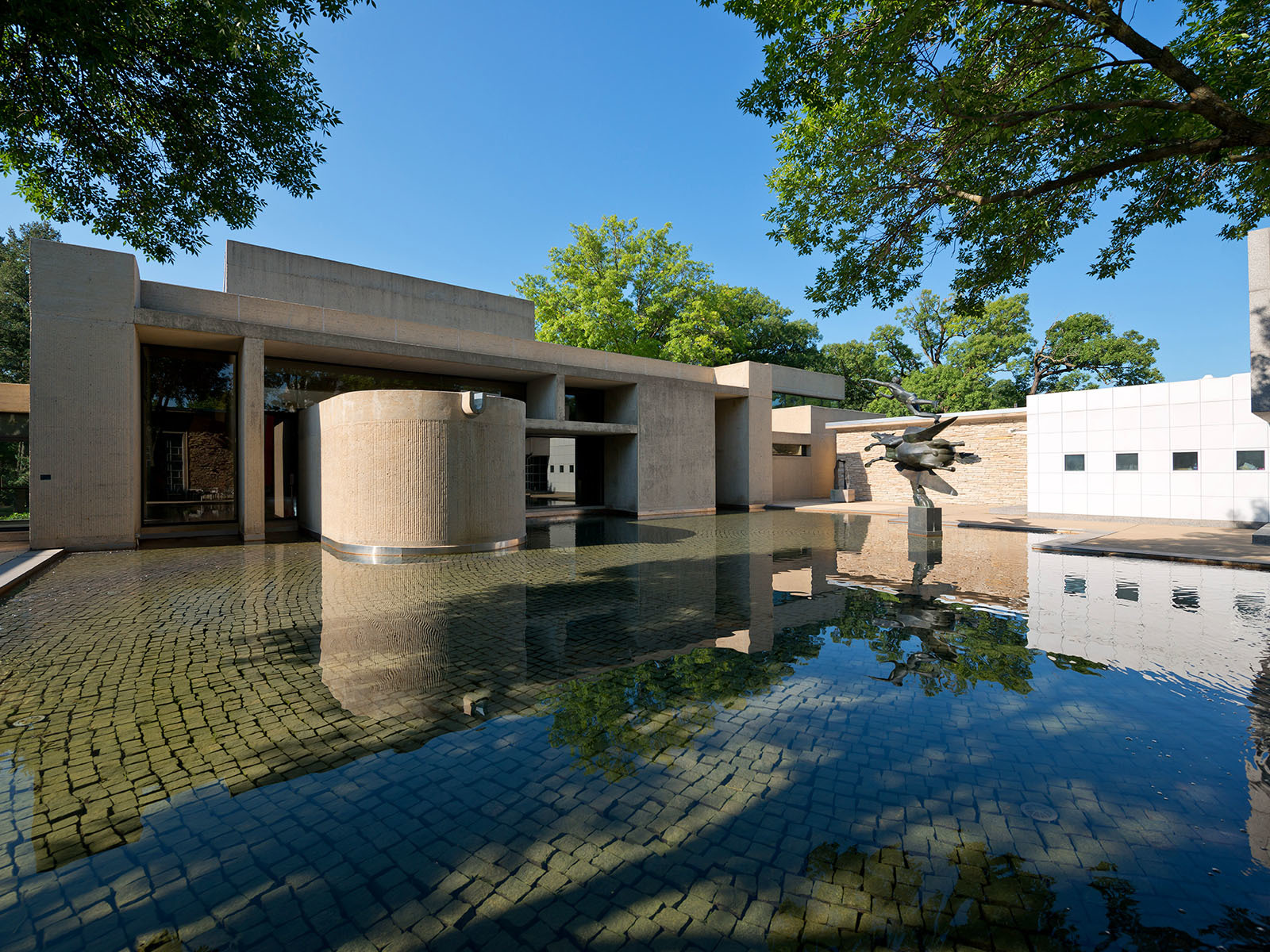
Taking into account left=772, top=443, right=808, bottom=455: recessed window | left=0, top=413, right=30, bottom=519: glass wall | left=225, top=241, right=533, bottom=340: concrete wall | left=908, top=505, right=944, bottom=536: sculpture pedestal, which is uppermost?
left=225, top=241, right=533, bottom=340: concrete wall

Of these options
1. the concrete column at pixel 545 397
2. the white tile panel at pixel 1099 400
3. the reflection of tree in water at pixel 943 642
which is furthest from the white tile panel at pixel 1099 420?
the concrete column at pixel 545 397

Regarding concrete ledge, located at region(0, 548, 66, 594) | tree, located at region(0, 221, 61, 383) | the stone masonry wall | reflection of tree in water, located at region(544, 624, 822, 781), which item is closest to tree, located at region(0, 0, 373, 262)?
concrete ledge, located at region(0, 548, 66, 594)

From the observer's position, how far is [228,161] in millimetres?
8766

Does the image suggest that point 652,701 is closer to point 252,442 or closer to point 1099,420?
point 252,442

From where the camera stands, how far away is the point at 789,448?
101ft

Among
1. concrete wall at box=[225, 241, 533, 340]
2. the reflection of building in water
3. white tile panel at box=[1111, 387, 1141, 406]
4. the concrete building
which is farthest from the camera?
concrete wall at box=[225, 241, 533, 340]

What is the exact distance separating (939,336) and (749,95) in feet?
132

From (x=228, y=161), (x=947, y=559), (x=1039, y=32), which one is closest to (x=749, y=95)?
(x=1039, y=32)

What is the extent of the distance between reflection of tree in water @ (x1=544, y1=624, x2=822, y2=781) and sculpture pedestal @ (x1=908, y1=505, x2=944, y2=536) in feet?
33.9

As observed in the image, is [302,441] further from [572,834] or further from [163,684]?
[572,834]

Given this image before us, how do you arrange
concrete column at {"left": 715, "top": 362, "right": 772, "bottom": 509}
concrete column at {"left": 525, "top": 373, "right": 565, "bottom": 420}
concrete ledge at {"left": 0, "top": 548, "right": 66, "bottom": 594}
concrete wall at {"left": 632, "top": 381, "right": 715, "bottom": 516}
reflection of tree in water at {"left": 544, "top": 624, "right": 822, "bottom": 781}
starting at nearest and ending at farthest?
reflection of tree in water at {"left": 544, "top": 624, "right": 822, "bottom": 781} < concrete ledge at {"left": 0, "top": 548, "right": 66, "bottom": 594} < concrete column at {"left": 525, "top": 373, "right": 565, "bottom": 420} < concrete wall at {"left": 632, "top": 381, "right": 715, "bottom": 516} < concrete column at {"left": 715, "top": 362, "right": 772, "bottom": 509}

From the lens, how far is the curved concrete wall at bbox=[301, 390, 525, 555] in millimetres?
11469

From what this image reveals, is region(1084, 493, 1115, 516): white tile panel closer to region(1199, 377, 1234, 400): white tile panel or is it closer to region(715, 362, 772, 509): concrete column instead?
region(1199, 377, 1234, 400): white tile panel

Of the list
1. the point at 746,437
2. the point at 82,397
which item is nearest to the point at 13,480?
the point at 82,397
